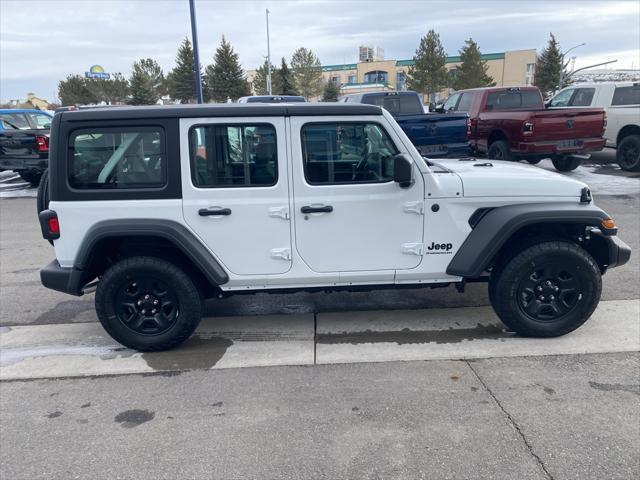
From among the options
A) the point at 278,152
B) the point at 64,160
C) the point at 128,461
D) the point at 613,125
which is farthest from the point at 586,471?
the point at 613,125

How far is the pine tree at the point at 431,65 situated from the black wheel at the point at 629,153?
38.7 meters

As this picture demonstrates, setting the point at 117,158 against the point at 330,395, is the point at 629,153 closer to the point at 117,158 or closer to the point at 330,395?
the point at 330,395

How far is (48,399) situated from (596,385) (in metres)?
3.60

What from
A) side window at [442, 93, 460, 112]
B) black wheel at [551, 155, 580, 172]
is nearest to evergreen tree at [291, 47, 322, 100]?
side window at [442, 93, 460, 112]

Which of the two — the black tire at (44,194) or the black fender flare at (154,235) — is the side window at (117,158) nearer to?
the black fender flare at (154,235)

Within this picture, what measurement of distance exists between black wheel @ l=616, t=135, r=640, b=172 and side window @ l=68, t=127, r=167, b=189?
11.9m

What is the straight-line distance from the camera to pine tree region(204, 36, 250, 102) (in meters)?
42.8

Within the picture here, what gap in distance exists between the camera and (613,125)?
12453 millimetres

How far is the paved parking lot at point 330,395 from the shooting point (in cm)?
275

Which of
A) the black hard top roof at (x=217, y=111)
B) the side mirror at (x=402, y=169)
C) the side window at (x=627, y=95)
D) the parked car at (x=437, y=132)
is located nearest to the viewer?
the side mirror at (x=402, y=169)

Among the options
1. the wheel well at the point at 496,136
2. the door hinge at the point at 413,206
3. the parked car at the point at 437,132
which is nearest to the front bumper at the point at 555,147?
the wheel well at the point at 496,136

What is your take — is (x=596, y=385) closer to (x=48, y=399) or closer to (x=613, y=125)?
(x=48, y=399)

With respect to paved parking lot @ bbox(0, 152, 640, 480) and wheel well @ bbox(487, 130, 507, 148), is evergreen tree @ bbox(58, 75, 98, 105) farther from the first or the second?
paved parking lot @ bbox(0, 152, 640, 480)

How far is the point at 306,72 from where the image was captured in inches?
1932
